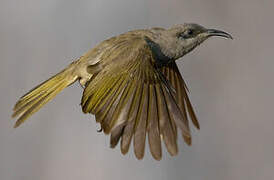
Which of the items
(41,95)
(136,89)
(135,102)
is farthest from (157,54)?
(41,95)

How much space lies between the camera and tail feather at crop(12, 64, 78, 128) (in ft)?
15.1

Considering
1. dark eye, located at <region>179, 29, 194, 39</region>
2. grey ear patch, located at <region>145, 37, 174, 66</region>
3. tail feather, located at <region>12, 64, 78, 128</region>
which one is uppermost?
dark eye, located at <region>179, 29, 194, 39</region>

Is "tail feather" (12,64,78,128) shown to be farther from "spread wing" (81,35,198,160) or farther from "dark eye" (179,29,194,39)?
"dark eye" (179,29,194,39)

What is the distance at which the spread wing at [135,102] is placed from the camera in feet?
12.8

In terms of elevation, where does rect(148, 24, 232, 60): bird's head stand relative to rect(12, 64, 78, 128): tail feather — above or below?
above

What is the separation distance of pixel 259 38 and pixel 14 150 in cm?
254

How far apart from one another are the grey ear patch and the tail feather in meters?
0.55

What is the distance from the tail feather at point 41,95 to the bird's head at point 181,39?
65 centimetres

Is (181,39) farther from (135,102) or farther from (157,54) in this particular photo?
(135,102)

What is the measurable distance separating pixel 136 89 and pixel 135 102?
0.12m

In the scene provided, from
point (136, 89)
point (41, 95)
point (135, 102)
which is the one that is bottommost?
point (135, 102)

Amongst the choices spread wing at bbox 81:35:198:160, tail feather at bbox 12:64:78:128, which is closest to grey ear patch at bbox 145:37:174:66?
spread wing at bbox 81:35:198:160

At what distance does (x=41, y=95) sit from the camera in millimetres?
4664
